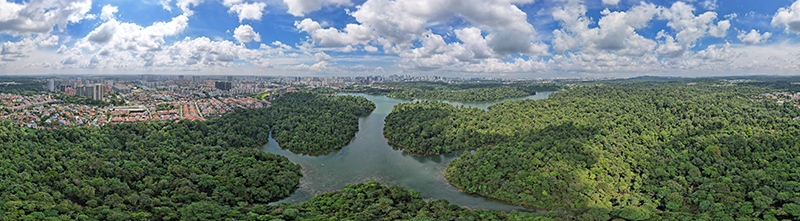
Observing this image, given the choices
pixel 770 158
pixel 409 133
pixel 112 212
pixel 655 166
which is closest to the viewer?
pixel 112 212

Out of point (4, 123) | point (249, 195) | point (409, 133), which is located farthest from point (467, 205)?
point (4, 123)

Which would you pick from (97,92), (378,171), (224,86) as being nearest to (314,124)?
(378,171)

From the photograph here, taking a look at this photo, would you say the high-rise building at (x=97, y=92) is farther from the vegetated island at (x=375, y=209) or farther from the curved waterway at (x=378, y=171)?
the vegetated island at (x=375, y=209)

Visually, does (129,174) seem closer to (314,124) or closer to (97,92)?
(314,124)

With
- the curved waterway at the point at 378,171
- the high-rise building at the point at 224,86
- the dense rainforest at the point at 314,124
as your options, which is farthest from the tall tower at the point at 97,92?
the high-rise building at the point at 224,86

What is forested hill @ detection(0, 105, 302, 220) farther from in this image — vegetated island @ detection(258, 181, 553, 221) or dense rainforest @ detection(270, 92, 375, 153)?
dense rainforest @ detection(270, 92, 375, 153)

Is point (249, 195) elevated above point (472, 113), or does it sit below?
below

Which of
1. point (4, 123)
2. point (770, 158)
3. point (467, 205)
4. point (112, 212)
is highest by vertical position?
point (4, 123)

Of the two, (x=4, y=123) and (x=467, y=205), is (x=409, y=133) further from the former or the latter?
(x=4, y=123)
